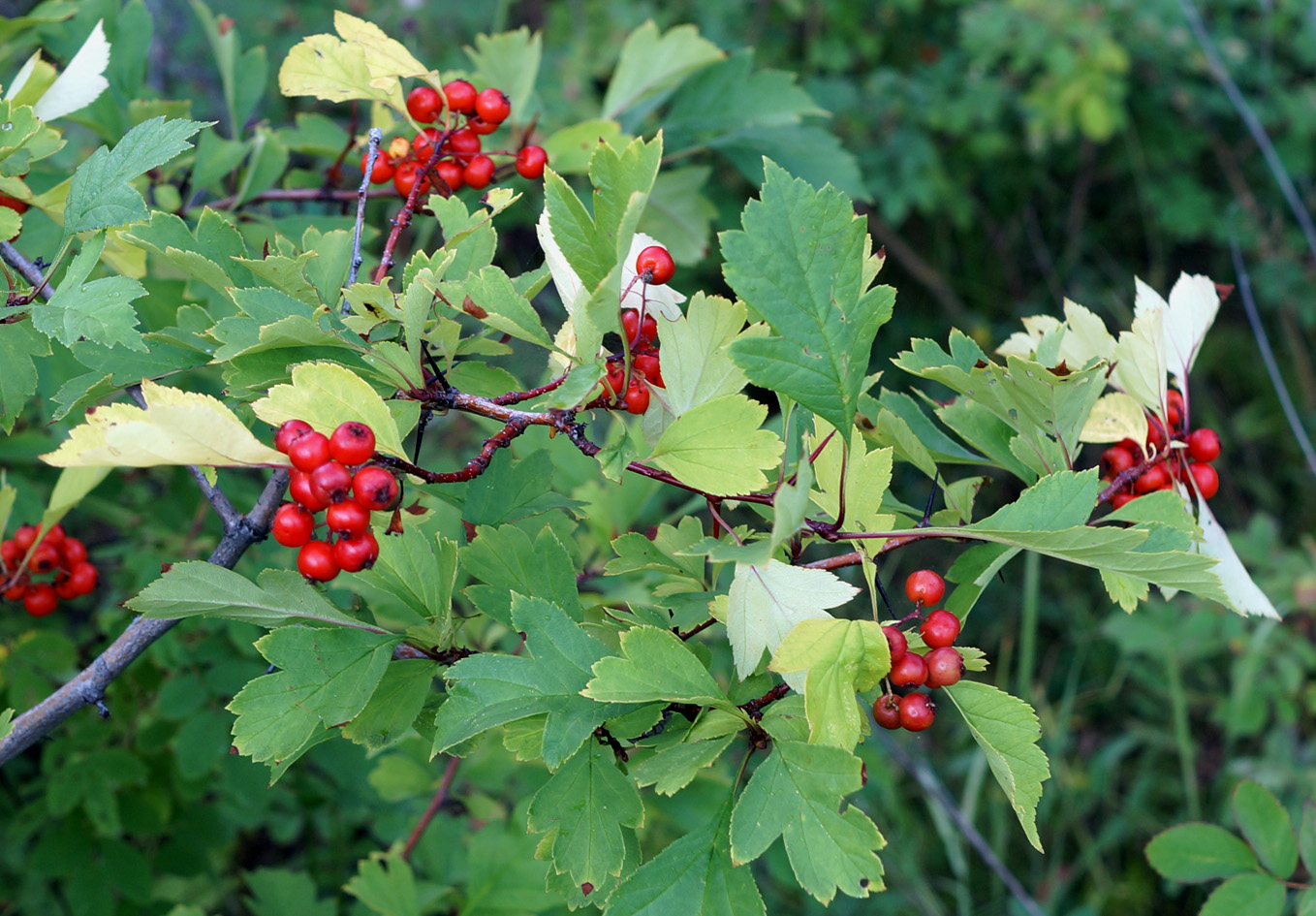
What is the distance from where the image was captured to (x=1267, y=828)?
3.65ft

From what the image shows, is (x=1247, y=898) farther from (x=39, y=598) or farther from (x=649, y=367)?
(x=39, y=598)

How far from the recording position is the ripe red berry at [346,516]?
27.4 inches

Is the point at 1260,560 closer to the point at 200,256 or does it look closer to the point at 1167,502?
the point at 1167,502

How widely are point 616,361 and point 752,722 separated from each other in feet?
1.01

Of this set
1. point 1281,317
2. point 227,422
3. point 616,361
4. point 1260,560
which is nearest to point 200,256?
point 227,422

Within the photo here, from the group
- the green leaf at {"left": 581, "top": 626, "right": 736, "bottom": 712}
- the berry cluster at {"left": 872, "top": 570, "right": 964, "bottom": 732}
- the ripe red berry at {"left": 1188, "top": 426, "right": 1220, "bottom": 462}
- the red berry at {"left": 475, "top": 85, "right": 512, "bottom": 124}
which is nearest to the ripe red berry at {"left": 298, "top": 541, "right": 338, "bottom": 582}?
the green leaf at {"left": 581, "top": 626, "right": 736, "bottom": 712}

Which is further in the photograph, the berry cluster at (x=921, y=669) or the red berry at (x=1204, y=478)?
the red berry at (x=1204, y=478)

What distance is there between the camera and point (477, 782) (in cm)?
146

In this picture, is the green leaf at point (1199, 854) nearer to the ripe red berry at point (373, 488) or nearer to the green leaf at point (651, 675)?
the green leaf at point (651, 675)

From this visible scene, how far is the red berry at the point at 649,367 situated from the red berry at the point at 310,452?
26cm

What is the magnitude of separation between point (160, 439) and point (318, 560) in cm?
17

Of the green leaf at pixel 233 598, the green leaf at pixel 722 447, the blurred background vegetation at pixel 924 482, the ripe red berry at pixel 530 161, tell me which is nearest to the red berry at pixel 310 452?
the green leaf at pixel 233 598

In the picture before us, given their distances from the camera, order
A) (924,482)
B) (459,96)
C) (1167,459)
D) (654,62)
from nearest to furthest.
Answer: (1167,459), (459,96), (654,62), (924,482)

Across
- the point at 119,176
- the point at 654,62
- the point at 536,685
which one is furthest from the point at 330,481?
the point at 654,62
